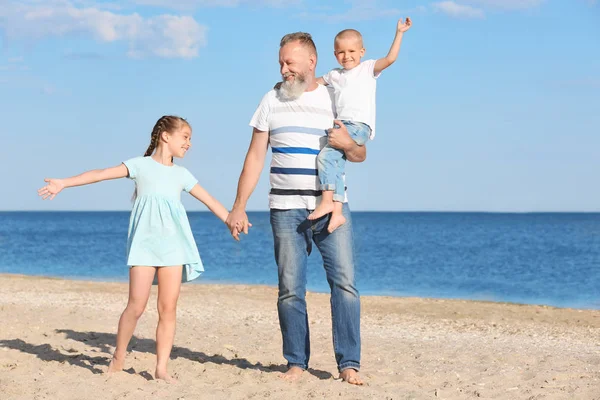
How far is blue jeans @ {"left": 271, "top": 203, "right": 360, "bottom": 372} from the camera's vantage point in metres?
5.58

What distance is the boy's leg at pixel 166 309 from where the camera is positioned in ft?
18.6

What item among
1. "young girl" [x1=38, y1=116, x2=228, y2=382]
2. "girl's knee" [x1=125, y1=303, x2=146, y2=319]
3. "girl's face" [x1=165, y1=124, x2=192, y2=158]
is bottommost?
"girl's knee" [x1=125, y1=303, x2=146, y2=319]

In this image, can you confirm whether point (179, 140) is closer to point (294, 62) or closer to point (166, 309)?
point (294, 62)

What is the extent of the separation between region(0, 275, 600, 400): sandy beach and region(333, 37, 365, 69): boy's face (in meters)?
2.31

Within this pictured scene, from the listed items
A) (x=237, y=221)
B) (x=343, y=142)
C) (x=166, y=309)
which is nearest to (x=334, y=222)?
(x=343, y=142)

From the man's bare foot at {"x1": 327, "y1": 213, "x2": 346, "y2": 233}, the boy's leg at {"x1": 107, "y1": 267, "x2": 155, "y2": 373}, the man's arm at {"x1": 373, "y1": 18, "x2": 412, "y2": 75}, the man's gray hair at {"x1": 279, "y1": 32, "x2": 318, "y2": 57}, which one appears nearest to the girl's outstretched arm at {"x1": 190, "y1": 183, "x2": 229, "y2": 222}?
the boy's leg at {"x1": 107, "y1": 267, "x2": 155, "y2": 373}

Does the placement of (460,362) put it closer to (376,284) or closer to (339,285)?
(339,285)

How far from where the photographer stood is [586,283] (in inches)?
1077

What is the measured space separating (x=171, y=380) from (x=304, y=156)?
1914 mm

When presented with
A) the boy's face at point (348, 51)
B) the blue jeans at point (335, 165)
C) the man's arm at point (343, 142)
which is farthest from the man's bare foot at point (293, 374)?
the boy's face at point (348, 51)

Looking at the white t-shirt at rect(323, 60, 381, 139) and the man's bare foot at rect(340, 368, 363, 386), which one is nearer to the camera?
the white t-shirt at rect(323, 60, 381, 139)

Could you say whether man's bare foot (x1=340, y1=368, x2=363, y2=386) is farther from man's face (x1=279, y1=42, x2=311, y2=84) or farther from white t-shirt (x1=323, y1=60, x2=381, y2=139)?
man's face (x1=279, y1=42, x2=311, y2=84)

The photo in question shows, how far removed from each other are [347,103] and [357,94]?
3.7 inches

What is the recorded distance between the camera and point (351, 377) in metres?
5.76
